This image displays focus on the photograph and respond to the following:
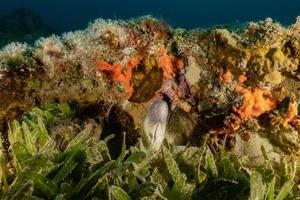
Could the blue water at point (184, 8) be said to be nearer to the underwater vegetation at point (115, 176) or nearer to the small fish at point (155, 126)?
the small fish at point (155, 126)

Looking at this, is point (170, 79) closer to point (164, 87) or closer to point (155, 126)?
point (164, 87)

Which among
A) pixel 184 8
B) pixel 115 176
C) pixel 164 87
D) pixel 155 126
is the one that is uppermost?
pixel 184 8

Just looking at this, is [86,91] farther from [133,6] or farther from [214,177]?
[133,6]

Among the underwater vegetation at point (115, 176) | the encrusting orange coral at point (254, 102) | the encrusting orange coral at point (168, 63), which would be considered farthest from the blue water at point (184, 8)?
the underwater vegetation at point (115, 176)

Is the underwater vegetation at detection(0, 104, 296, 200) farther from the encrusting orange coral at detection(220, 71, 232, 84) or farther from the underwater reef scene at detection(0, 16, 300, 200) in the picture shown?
the encrusting orange coral at detection(220, 71, 232, 84)

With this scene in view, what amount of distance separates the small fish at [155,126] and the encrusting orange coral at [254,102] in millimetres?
723

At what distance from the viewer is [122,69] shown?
14.1ft

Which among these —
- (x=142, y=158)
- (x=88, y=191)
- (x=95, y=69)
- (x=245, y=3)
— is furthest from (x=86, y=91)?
(x=245, y=3)

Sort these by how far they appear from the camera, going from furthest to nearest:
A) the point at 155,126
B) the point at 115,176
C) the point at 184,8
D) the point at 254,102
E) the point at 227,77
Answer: the point at 184,8
the point at 227,77
the point at 254,102
the point at 155,126
the point at 115,176

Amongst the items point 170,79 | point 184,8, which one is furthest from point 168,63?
point 184,8

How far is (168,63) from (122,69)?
0.47m

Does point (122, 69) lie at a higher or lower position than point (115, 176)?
higher

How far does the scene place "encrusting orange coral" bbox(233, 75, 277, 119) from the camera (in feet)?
13.8

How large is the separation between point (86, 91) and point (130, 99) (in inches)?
17.9
